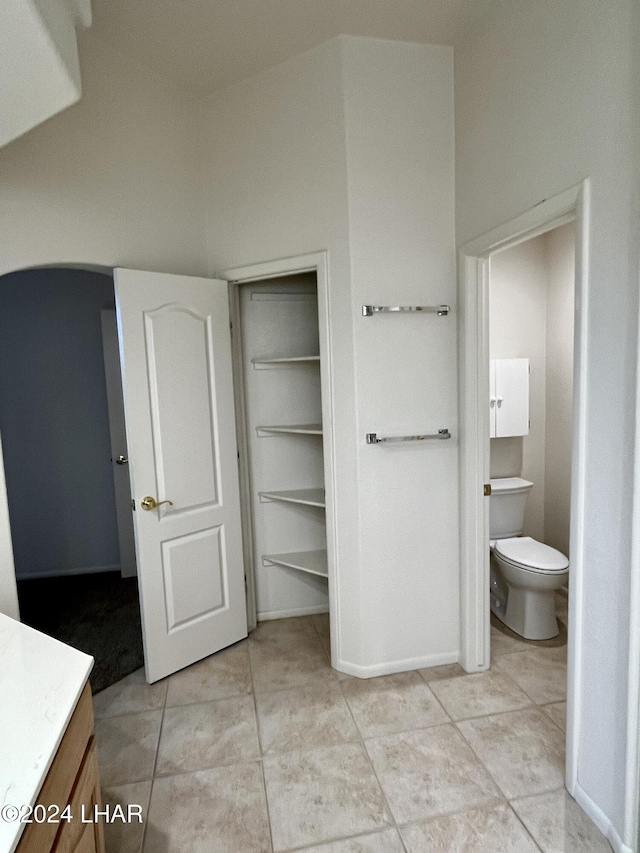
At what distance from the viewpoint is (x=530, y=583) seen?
104 inches

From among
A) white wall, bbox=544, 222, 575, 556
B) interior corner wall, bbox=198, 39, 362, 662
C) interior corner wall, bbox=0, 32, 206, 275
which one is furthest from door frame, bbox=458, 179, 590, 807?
interior corner wall, bbox=0, 32, 206, 275

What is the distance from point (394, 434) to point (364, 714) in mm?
1237

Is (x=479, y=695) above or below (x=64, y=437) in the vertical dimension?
below

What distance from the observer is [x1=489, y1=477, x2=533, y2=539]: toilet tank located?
309cm

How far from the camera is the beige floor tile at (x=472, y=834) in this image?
60.7 inches

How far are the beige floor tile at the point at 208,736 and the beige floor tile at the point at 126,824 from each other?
10 cm

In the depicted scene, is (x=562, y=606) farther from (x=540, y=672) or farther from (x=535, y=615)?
(x=540, y=672)

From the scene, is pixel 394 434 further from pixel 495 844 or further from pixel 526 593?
pixel 495 844

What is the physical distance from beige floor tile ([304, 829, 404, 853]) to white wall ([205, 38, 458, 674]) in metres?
0.86

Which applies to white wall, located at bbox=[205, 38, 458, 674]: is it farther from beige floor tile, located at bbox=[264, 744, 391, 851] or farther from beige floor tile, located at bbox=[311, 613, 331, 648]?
beige floor tile, located at bbox=[264, 744, 391, 851]

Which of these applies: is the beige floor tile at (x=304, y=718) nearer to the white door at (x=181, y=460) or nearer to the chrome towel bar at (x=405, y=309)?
the white door at (x=181, y=460)

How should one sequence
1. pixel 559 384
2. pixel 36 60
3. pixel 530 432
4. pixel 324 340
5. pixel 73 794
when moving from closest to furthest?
pixel 73 794
pixel 36 60
pixel 324 340
pixel 559 384
pixel 530 432

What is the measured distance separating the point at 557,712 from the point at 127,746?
1800 millimetres

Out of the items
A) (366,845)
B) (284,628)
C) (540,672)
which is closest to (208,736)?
(366,845)
